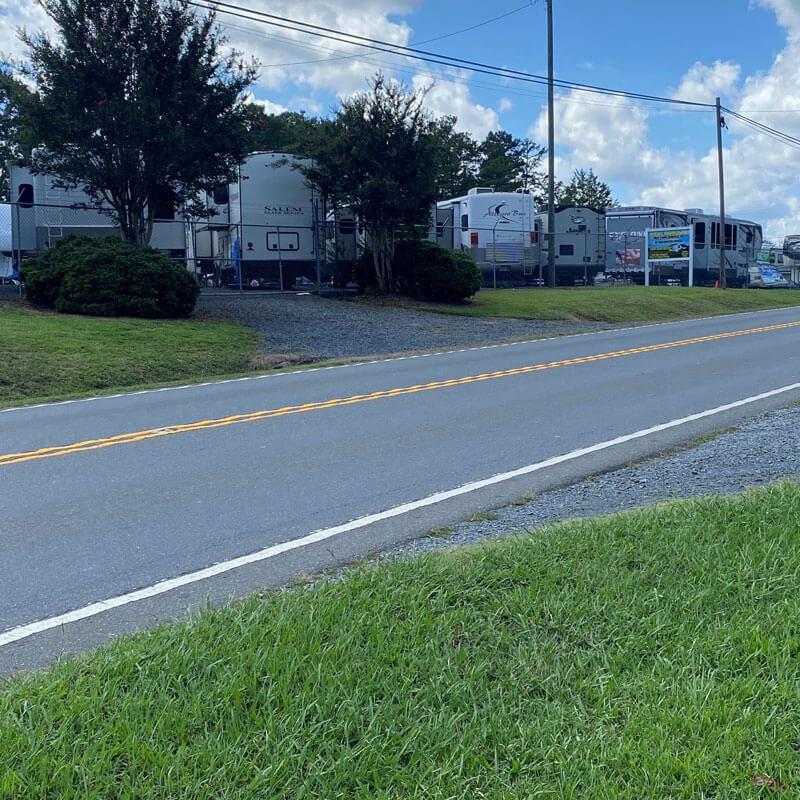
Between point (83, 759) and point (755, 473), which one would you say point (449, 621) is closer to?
point (83, 759)

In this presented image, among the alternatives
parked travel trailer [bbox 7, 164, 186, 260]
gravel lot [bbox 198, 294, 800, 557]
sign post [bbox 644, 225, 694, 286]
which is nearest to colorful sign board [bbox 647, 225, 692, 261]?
sign post [bbox 644, 225, 694, 286]

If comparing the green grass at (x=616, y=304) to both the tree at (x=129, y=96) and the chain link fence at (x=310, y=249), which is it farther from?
the tree at (x=129, y=96)

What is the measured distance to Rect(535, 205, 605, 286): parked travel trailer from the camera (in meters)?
41.6

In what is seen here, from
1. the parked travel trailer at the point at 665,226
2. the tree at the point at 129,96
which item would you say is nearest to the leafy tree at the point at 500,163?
the parked travel trailer at the point at 665,226

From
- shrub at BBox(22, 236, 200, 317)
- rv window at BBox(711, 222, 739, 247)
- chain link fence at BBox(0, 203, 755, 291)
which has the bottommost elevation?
shrub at BBox(22, 236, 200, 317)

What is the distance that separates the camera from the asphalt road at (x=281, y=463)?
5.36m

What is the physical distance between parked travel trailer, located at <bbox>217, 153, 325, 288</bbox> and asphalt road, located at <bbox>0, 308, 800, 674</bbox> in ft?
50.5

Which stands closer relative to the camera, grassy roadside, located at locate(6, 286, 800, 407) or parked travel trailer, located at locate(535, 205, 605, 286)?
grassy roadside, located at locate(6, 286, 800, 407)

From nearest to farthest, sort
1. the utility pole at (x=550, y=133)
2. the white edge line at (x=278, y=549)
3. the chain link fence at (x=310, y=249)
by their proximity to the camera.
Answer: the white edge line at (x=278, y=549) → the chain link fence at (x=310, y=249) → the utility pole at (x=550, y=133)

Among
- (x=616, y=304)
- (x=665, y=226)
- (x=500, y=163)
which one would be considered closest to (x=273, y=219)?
(x=616, y=304)

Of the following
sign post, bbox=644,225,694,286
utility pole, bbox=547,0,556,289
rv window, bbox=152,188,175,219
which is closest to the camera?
rv window, bbox=152,188,175,219

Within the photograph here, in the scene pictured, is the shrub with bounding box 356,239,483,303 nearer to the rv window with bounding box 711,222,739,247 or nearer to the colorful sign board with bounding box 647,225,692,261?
the colorful sign board with bounding box 647,225,692,261

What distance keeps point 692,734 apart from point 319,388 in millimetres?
10078

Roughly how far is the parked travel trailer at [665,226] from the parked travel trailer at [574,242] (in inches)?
113
